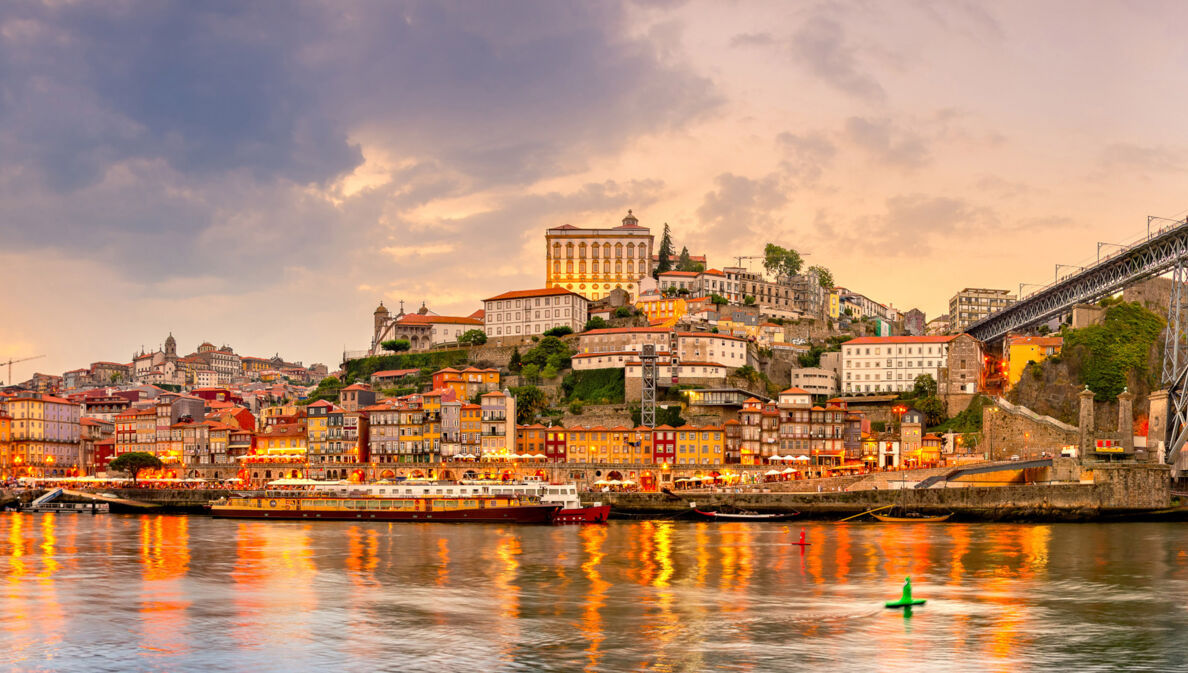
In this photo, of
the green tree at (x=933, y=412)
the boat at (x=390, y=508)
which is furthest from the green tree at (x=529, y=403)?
the green tree at (x=933, y=412)

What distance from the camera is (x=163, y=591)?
3588 cm

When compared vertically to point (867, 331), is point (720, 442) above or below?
below

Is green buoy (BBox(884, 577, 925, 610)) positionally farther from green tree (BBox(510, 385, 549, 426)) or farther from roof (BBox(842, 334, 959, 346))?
roof (BBox(842, 334, 959, 346))

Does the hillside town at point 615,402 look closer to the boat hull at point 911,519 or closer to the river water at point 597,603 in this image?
the boat hull at point 911,519

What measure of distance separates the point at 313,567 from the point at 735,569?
1464cm

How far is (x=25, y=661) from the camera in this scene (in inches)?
989

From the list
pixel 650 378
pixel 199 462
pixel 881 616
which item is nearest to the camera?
pixel 881 616

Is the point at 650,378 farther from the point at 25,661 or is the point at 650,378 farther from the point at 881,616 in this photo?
the point at 25,661

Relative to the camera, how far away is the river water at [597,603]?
2553 centimetres

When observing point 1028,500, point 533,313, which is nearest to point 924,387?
point 1028,500

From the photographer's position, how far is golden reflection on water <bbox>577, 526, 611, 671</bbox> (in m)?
25.8

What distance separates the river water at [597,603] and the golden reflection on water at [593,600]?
0.11 meters

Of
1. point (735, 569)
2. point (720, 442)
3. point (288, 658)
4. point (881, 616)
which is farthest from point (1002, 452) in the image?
point (288, 658)

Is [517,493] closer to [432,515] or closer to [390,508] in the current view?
[432,515]
